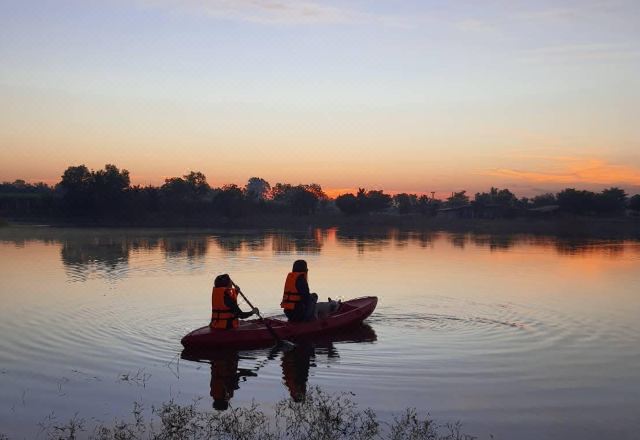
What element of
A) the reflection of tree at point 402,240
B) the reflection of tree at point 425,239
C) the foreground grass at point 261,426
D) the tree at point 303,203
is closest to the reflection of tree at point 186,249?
the reflection of tree at point 402,240

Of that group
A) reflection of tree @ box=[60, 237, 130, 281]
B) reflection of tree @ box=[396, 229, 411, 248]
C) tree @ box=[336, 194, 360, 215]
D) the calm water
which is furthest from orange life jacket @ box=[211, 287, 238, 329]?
tree @ box=[336, 194, 360, 215]

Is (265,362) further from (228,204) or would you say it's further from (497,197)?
(497,197)

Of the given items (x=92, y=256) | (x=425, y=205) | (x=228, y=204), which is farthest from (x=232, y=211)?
(x=92, y=256)

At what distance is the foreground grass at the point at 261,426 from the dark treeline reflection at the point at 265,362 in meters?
0.72

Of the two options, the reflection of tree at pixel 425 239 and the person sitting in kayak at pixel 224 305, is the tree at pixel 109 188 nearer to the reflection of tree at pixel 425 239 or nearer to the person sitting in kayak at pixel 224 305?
the reflection of tree at pixel 425 239

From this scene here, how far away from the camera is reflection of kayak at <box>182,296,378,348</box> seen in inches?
428

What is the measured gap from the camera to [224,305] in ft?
36.6

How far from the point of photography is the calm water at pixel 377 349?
811 cm

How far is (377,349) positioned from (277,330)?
1.83 meters

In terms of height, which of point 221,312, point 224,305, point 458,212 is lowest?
point 221,312

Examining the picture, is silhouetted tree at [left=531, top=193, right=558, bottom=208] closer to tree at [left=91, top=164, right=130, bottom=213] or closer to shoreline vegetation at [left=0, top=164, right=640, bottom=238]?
shoreline vegetation at [left=0, top=164, right=640, bottom=238]

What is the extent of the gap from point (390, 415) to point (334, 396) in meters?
1.02

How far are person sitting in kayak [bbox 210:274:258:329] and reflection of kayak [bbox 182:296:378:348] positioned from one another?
16 cm

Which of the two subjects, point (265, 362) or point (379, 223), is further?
point (379, 223)
